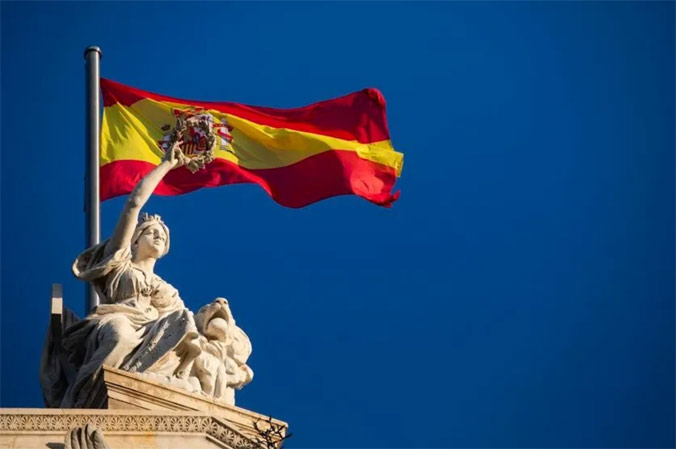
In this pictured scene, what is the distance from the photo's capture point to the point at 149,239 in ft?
107

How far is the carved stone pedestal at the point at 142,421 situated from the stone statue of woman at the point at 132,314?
0.61 m

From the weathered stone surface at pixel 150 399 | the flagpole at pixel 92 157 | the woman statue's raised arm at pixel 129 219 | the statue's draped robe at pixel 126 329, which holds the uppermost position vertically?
the flagpole at pixel 92 157

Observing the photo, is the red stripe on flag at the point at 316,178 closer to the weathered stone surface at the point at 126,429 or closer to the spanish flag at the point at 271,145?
the spanish flag at the point at 271,145

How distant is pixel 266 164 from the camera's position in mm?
41375

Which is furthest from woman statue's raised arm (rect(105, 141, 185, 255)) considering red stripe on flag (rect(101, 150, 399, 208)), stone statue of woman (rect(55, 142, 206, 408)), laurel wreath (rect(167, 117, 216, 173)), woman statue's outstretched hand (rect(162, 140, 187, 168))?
red stripe on flag (rect(101, 150, 399, 208))

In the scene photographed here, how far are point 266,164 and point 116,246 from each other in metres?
9.46

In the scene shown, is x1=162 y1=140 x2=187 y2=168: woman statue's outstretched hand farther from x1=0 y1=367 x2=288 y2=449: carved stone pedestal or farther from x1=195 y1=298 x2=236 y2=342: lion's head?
x1=0 y1=367 x2=288 y2=449: carved stone pedestal

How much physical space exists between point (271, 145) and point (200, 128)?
312 cm

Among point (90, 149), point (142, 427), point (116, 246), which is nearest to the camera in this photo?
point (142, 427)

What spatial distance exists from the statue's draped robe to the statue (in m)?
0.01

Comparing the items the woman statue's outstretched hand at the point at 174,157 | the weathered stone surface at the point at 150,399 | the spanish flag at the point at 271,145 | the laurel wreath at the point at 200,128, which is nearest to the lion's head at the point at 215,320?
the weathered stone surface at the point at 150,399

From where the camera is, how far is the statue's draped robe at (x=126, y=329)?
3008cm

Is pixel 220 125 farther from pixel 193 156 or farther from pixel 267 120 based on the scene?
pixel 193 156

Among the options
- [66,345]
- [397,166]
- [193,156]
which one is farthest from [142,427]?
[397,166]
